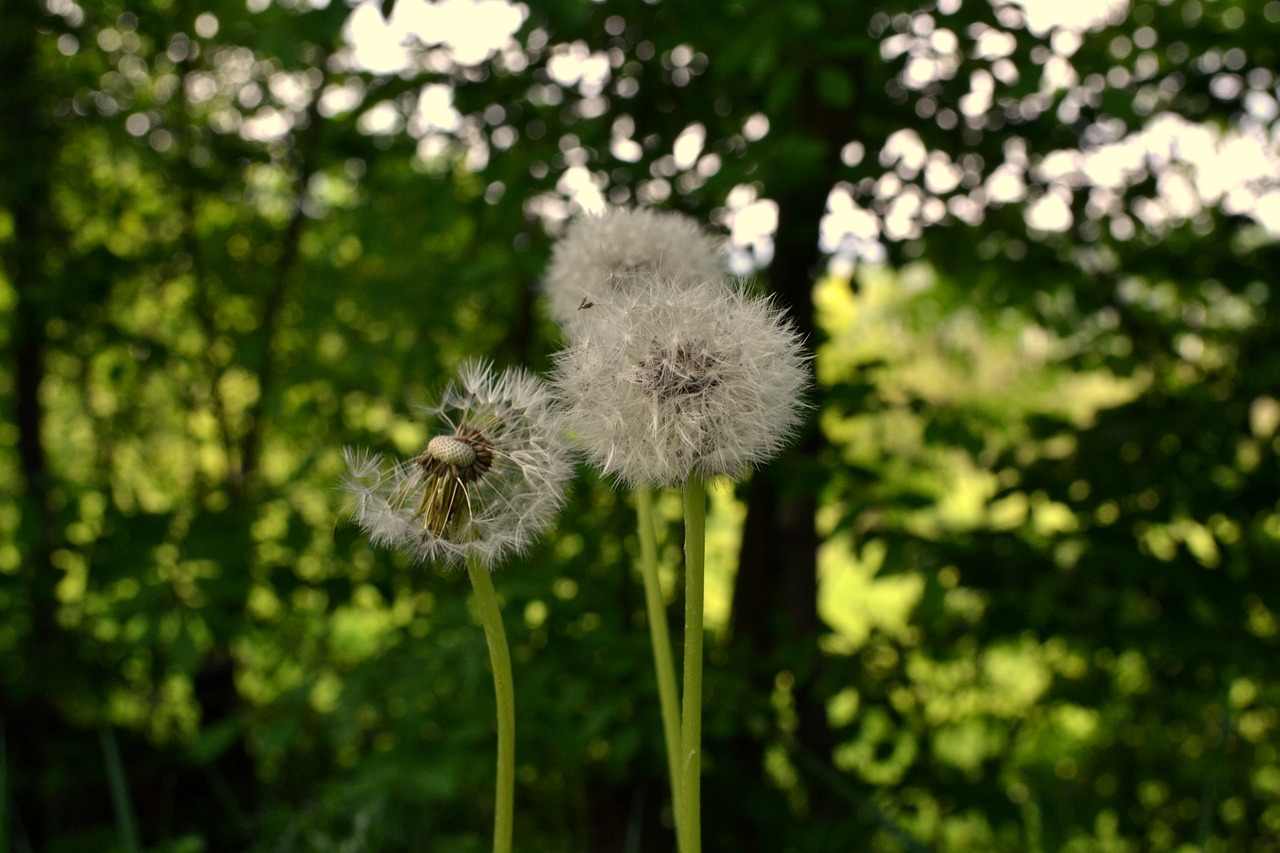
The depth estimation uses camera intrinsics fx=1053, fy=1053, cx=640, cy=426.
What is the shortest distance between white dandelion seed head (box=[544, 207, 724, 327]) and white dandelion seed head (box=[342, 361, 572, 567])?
309 mm

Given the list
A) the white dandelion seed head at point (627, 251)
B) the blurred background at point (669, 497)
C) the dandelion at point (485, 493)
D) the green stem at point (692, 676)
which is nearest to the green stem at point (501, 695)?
the dandelion at point (485, 493)

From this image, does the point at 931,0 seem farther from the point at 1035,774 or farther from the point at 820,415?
the point at 1035,774

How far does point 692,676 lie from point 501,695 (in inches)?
6.7

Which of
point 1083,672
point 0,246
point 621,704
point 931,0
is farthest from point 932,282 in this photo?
point 0,246

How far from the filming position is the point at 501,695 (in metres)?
0.93

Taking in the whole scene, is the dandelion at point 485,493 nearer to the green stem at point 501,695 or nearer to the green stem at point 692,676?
the green stem at point 501,695

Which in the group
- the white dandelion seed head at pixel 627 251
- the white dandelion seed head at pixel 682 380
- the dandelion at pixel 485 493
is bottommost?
the dandelion at pixel 485 493

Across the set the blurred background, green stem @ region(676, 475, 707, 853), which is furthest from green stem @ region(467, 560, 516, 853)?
the blurred background

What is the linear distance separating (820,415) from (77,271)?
2375mm

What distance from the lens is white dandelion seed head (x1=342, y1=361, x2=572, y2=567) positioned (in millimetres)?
972

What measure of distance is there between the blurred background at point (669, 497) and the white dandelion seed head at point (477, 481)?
0.90 m

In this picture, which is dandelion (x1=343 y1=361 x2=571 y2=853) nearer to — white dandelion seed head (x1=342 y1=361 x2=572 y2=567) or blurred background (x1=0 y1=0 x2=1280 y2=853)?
white dandelion seed head (x1=342 y1=361 x2=572 y2=567)

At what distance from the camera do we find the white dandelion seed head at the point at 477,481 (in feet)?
3.19

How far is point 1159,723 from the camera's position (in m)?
3.16
